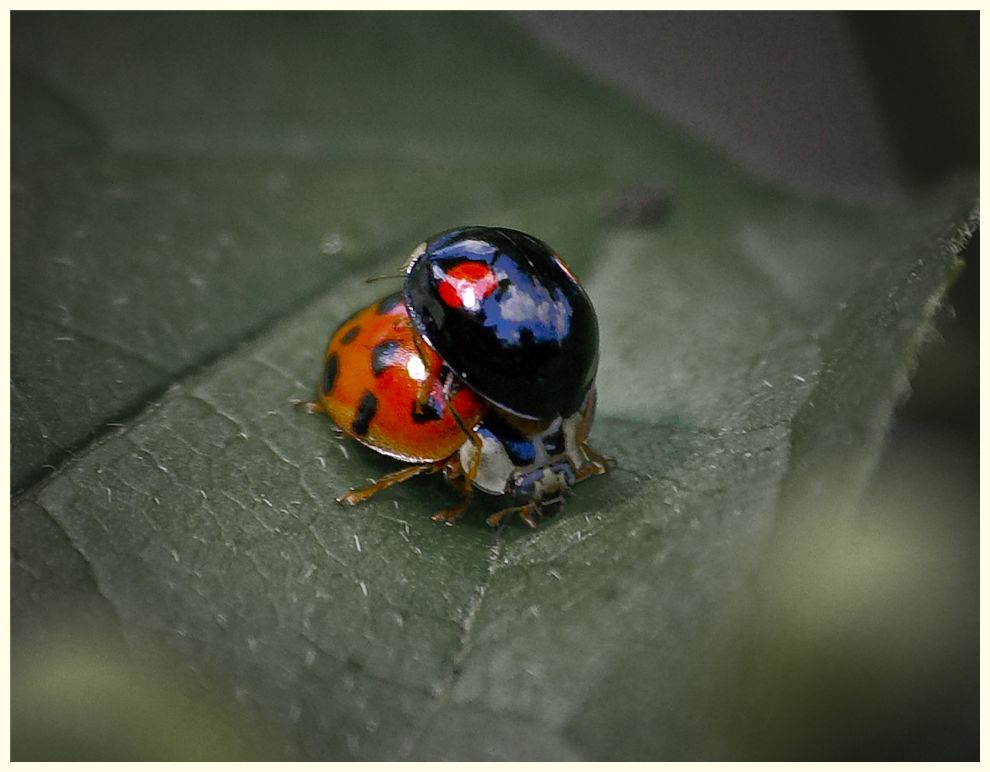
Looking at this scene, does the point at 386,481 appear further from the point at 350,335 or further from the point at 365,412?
the point at 350,335

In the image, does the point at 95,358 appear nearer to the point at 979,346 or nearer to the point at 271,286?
the point at 271,286

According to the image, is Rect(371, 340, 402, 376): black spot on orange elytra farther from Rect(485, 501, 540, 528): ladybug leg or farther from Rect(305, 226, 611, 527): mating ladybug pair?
Rect(485, 501, 540, 528): ladybug leg

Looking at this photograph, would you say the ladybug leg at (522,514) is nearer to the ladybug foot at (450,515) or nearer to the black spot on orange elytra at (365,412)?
the ladybug foot at (450,515)

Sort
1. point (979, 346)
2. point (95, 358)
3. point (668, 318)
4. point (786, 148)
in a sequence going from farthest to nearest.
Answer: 1. point (786, 148)
2. point (668, 318)
3. point (979, 346)
4. point (95, 358)

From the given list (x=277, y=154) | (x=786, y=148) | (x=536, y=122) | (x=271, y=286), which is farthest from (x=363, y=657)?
(x=786, y=148)

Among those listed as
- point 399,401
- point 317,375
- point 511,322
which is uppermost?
point 511,322

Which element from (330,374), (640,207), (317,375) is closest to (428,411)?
(330,374)

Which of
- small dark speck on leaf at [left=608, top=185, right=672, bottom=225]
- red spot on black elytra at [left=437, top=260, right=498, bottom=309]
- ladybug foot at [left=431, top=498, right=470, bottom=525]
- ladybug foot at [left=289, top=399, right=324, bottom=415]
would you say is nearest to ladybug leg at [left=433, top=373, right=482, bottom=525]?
ladybug foot at [left=431, top=498, right=470, bottom=525]
